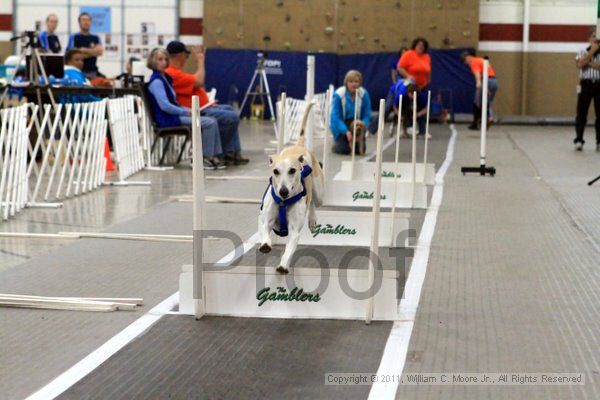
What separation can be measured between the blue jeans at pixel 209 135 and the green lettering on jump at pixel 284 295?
7.95 m

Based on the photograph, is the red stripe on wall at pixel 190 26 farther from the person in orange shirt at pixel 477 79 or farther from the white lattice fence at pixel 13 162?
the white lattice fence at pixel 13 162

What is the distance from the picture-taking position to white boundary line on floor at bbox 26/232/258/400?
447cm

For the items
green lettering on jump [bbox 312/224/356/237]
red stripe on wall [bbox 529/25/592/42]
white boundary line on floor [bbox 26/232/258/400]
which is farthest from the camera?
red stripe on wall [bbox 529/25/592/42]

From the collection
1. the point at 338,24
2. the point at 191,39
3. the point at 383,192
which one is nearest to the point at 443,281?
the point at 383,192

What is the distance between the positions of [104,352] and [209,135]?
8827 mm

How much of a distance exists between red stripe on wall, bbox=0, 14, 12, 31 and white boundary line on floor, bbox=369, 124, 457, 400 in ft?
70.5

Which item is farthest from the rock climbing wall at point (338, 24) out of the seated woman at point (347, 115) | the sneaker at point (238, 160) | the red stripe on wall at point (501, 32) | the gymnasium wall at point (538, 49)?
the sneaker at point (238, 160)

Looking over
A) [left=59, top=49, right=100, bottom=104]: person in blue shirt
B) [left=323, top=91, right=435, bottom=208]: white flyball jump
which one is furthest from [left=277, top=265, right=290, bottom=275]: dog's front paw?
[left=59, top=49, right=100, bottom=104]: person in blue shirt

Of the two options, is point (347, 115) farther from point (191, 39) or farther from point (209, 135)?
point (191, 39)

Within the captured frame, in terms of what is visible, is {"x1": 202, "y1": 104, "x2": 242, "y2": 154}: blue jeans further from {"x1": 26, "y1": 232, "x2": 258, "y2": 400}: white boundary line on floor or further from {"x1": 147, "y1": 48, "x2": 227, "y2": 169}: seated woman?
{"x1": 26, "y1": 232, "x2": 258, "y2": 400}: white boundary line on floor

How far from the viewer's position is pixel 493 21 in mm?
28516

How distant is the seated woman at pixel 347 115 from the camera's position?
16500 mm

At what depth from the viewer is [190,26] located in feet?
94.4

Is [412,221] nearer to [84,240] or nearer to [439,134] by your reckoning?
[84,240]
